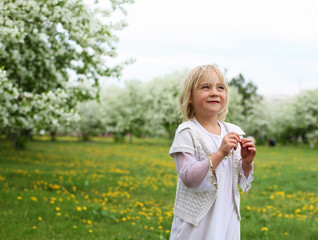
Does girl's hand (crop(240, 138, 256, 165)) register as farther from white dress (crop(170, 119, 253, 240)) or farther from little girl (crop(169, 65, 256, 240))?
white dress (crop(170, 119, 253, 240))

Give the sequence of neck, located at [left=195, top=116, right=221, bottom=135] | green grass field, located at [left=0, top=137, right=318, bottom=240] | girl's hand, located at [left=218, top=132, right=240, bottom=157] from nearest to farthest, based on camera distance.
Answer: girl's hand, located at [left=218, top=132, right=240, bottom=157], neck, located at [left=195, top=116, right=221, bottom=135], green grass field, located at [left=0, top=137, right=318, bottom=240]

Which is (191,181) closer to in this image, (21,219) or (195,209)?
(195,209)

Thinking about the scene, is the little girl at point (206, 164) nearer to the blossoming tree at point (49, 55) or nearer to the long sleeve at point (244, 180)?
the long sleeve at point (244, 180)

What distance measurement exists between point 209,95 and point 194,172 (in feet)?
2.13

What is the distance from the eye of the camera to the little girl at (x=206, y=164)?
2.45 meters

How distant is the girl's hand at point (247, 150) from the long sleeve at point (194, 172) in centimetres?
36

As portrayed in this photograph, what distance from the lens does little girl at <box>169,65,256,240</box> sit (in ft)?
8.05

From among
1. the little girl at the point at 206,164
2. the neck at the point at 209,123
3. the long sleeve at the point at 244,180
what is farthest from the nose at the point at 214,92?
the long sleeve at the point at 244,180

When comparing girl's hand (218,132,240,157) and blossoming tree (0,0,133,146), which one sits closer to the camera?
girl's hand (218,132,240,157)

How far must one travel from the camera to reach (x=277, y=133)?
6231cm

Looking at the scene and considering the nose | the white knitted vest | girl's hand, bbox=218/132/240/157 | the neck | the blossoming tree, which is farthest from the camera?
the blossoming tree

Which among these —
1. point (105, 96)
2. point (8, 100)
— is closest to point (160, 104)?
point (105, 96)

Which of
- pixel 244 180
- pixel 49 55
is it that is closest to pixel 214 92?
pixel 244 180

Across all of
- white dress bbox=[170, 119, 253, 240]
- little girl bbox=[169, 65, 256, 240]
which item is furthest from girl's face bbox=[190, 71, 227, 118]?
white dress bbox=[170, 119, 253, 240]
